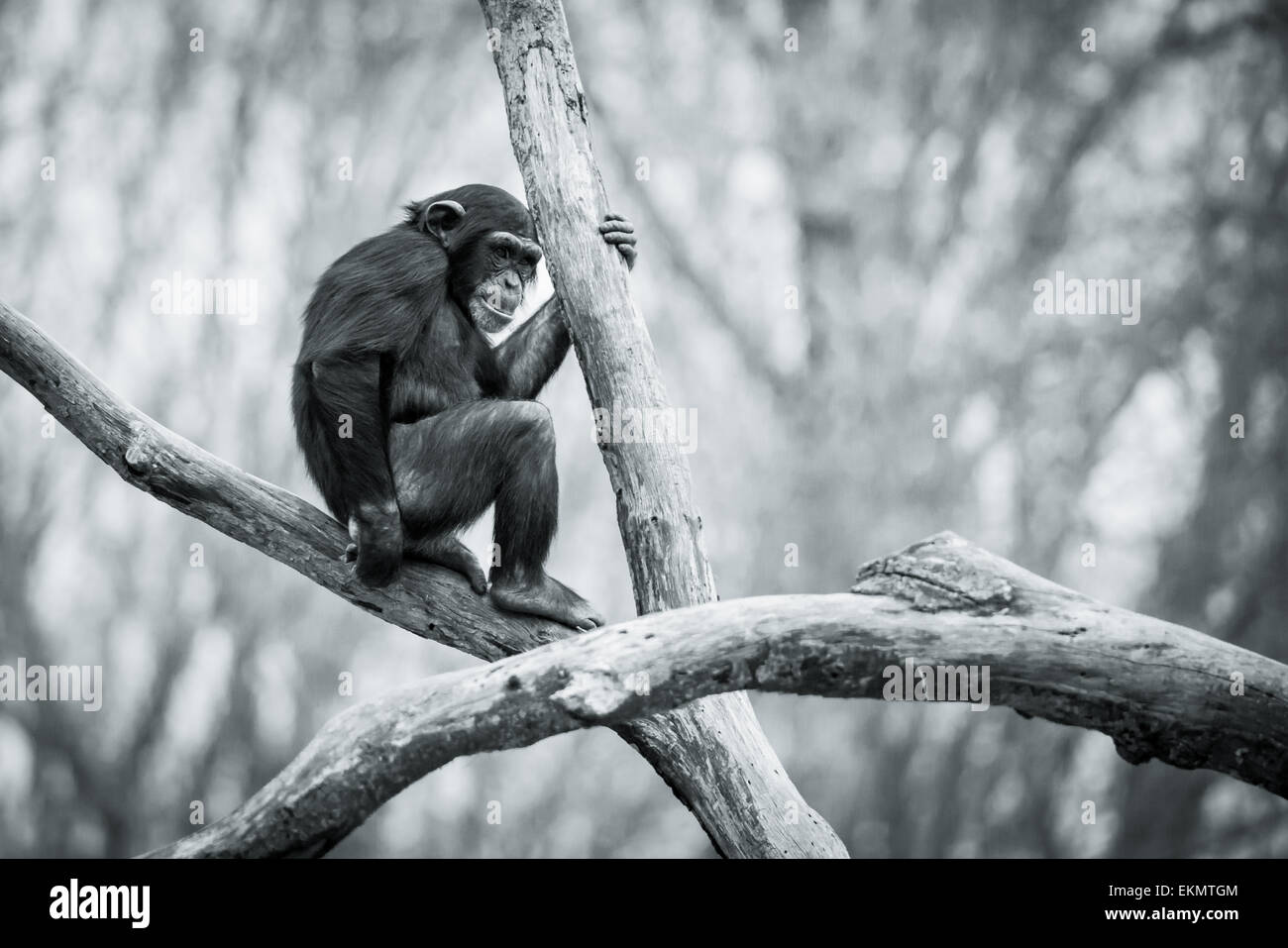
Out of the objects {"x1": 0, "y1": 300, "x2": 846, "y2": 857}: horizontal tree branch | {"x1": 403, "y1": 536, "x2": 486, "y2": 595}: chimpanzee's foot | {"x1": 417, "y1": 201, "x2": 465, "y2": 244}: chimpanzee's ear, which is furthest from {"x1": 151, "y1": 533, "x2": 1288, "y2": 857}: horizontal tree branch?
{"x1": 417, "y1": 201, "x2": 465, "y2": 244}: chimpanzee's ear

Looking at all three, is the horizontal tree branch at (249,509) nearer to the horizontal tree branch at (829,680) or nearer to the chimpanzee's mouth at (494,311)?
the horizontal tree branch at (829,680)

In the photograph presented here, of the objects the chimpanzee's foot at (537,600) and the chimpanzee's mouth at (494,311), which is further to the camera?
the chimpanzee's mouth at (494,311)

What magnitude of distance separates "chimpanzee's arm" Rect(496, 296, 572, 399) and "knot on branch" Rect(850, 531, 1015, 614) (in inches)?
75.9

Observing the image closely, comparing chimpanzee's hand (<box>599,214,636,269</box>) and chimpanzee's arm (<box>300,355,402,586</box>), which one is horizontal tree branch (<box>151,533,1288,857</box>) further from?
chimpanzee's hand (<box>599,214,636,269</box>)

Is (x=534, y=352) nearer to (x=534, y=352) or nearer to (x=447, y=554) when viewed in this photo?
(x=534, y=352)

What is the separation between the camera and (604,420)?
3998 mm

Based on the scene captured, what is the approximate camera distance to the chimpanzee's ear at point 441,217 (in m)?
4.80

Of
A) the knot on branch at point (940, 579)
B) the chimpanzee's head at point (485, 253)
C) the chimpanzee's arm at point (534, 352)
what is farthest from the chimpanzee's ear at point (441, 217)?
the knot on branch at point (940, 579)

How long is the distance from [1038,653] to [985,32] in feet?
33.2

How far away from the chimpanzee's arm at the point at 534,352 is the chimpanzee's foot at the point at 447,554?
793 mm

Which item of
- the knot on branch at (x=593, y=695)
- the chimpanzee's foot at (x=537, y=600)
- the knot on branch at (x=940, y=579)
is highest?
the knot on branch at (x=940, y=579)

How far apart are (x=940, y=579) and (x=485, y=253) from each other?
8.24 ft
